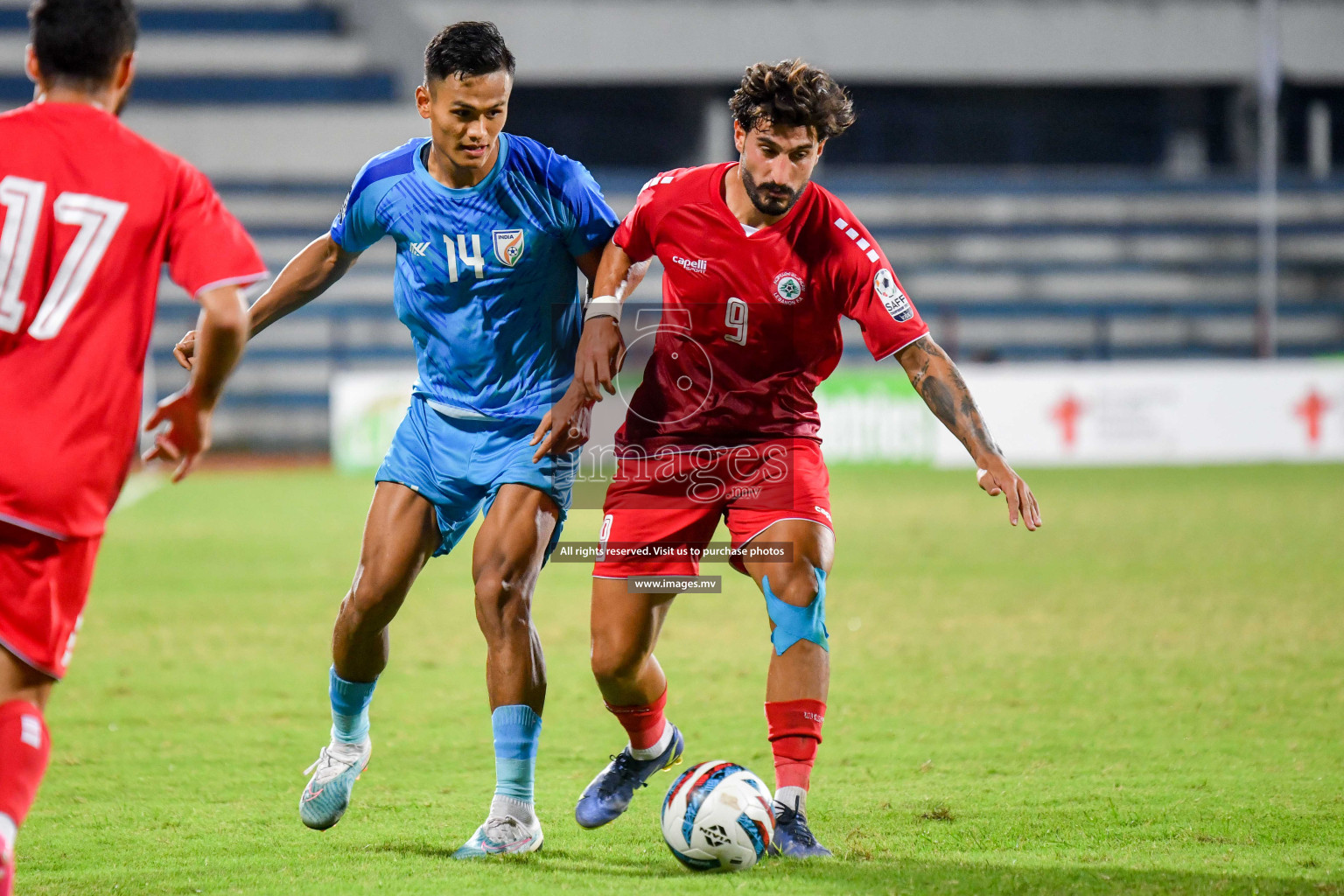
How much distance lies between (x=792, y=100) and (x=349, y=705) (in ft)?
7.30

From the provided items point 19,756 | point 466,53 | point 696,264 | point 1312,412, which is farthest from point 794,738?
point 1312,412

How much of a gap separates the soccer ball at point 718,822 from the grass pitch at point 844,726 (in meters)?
0.10

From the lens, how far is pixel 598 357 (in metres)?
4.02

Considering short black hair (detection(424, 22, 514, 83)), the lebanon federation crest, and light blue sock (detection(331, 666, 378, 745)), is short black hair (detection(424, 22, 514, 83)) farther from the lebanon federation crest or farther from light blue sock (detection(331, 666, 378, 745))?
light blue sock (detection(331, 666, 378, 745))

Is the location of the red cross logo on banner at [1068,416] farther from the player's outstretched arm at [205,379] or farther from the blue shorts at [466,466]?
the player's outstretched arm at [205,379]

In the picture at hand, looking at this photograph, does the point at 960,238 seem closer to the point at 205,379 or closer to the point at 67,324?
the point at 205,379

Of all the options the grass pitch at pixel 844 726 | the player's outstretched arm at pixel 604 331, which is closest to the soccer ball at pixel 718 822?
the grass pitch at pixel 844 726

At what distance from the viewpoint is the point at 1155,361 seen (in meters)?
24.6

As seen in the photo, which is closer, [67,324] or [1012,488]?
[67,324]

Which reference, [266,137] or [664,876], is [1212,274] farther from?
[664,876]

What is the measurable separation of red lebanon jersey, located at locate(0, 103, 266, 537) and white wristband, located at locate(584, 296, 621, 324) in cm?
129

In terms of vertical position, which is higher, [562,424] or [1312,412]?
[562,424]

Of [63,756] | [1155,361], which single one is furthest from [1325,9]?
[63,756]

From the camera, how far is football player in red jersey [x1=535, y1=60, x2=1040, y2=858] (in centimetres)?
399
